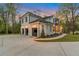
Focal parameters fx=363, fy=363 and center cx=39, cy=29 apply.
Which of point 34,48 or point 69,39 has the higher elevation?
point 69,39

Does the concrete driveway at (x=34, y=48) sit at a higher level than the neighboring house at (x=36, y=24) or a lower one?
lower

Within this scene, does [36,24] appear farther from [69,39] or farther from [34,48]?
[69,39]

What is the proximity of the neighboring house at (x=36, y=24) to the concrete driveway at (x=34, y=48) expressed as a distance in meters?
0.12

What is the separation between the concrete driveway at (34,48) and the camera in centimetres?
429

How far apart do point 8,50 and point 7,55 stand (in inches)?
2.4

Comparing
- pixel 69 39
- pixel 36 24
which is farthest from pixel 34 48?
pixel 69 39

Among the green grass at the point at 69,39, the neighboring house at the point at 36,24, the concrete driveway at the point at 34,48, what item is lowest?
the concrete driveway at the point at 34,48

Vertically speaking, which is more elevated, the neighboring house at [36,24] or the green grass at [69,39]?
the neighboring house at [36,24]

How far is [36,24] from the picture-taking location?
4.34 metres

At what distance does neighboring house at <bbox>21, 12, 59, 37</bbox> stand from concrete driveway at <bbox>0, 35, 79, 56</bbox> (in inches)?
4.8

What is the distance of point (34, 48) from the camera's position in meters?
4.32

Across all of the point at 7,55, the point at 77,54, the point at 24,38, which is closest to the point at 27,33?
the point at 24,38

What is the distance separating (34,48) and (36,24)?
0.95 ft

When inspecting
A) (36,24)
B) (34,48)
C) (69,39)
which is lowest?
(34,48)
